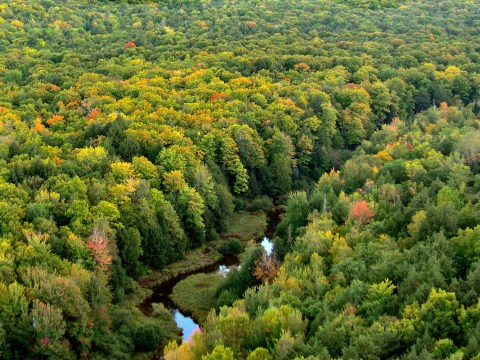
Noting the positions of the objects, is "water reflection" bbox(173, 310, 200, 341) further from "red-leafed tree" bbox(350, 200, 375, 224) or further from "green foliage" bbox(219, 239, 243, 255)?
"red-leafed tree" bbox(350, 200, 375, 224)

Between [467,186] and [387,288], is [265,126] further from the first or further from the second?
[387,288]

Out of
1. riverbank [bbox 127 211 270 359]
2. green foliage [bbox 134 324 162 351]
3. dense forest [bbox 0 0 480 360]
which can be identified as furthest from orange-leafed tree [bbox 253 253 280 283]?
green foliage [bbox 134 324 162 351]

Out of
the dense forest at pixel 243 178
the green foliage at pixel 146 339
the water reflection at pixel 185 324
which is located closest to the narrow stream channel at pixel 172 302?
the water reflection at pixel 185 324

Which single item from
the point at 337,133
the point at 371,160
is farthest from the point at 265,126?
the point at 371,160

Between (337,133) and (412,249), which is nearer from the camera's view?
(412,249)

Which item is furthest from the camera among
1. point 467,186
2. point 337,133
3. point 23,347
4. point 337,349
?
point 337,133

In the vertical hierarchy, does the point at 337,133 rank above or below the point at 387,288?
below

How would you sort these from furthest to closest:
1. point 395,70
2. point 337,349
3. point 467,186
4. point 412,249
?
point 395,70 < point 467,186 < point 412,249 < point 337,349

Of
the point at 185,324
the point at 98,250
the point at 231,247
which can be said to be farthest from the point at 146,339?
the point at 231,247
